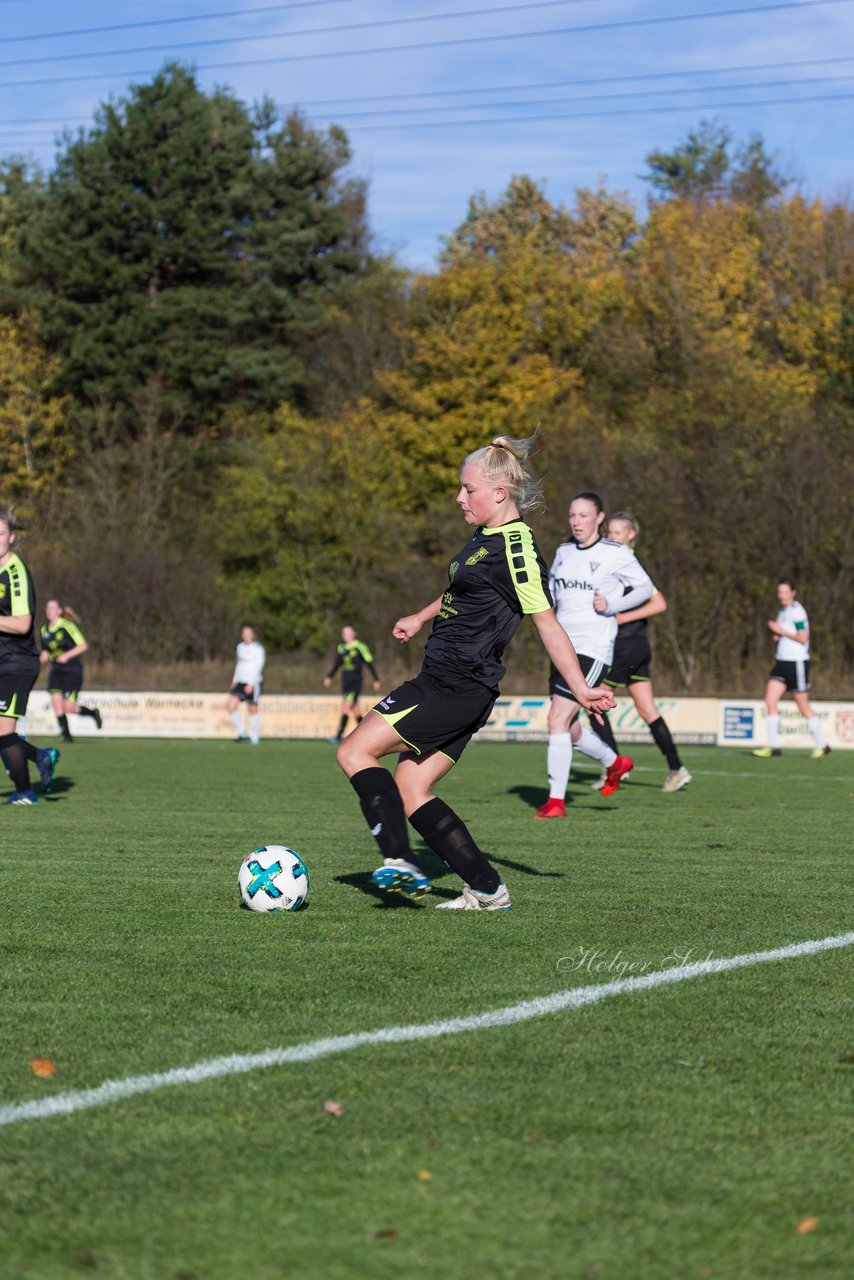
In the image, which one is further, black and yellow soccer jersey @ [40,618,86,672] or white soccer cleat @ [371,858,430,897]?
black and yellow soccer jersey @ [40,618,86,672]

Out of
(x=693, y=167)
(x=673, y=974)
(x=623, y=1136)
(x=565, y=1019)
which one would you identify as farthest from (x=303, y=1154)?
(x=693, y=167)

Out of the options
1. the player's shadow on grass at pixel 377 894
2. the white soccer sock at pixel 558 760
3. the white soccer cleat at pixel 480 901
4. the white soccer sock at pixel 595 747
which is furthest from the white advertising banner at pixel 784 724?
the white soccer cleat at pixel 480 901

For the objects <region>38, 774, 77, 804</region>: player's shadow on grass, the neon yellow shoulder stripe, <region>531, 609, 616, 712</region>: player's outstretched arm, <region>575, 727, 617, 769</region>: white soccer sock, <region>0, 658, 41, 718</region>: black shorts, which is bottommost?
<region>38, 774, 77, 804</region>: player's shadow on grass

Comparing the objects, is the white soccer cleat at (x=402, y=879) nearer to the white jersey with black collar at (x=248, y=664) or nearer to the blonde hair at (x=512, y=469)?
the blonde hair at (x=512, y=469)

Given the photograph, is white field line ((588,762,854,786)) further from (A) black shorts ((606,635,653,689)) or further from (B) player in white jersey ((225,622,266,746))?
(B) player in white jersey ((225,622,266,746))

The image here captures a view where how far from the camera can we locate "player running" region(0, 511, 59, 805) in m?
11.0

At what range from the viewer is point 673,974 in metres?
5.53

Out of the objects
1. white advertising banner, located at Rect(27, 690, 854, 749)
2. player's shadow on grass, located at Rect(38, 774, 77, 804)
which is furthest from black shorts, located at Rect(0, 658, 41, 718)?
white advertising banner, located at Rect(27, 690, 854, 749)

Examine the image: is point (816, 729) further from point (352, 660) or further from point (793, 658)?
point (352, 660)

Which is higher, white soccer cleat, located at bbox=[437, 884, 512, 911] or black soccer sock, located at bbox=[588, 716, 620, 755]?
black soccer sock, located at bbox=[588, 716, 620, 755]

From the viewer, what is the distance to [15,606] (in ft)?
36.4

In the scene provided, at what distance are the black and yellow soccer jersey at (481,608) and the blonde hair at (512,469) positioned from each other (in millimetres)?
110

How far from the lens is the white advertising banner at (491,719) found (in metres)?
24.8

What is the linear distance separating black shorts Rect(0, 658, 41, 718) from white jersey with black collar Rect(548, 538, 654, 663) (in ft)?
12.9
